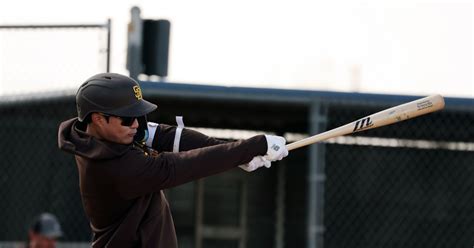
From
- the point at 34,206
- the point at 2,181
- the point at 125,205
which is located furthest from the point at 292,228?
the point at 125,205

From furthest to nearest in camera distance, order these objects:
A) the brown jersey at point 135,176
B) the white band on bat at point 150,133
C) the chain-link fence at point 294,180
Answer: the chain-link fence at point 294,180 → the white band on bat at point 150,133 → the brown jersey at point 135,176

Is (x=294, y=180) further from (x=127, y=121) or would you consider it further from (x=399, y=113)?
(x=127, y=121)

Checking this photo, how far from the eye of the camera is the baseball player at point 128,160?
457cm

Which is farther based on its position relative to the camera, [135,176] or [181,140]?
[181,140]

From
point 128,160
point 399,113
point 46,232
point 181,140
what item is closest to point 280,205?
point 46,232

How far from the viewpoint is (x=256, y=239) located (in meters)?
12.0

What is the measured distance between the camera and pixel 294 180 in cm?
1195

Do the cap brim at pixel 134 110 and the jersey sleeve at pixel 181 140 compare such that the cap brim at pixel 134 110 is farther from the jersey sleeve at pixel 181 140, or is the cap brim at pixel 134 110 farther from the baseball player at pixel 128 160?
the jersey sleeve at pixel 181 140

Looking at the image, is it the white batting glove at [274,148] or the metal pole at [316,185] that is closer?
the white batting glove at [274,148]

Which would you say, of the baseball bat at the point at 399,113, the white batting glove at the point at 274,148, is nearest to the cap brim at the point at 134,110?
the white batting glove at the point at 274,148

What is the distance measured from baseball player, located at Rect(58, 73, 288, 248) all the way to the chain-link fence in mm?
3670

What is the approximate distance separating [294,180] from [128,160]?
748cm

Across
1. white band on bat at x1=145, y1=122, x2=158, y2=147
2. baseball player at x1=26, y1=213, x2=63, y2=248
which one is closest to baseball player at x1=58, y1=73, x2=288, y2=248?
white band on bat at x1=145, y1=122, x2=158, y2=147

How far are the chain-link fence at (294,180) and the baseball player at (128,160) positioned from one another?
3.67m
